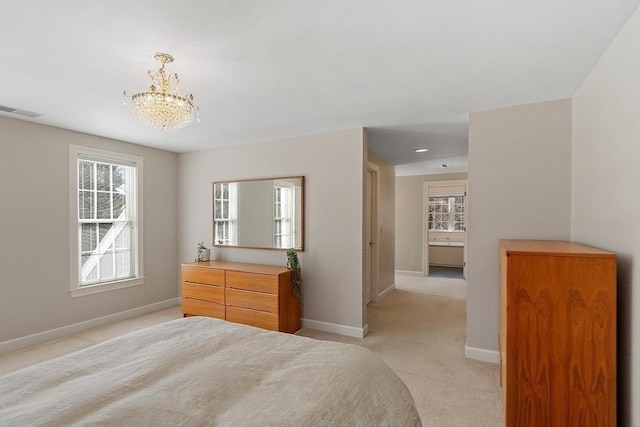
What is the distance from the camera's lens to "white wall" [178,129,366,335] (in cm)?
365

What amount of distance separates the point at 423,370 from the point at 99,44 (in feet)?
11.4

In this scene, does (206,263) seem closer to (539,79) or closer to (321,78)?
(321,78)

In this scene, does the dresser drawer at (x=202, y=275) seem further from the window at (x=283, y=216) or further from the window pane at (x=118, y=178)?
the window pane at (x=118, y=178)

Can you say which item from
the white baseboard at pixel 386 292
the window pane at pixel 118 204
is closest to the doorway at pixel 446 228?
the white baseboard at pixel 386 292

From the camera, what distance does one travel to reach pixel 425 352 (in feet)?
10.5

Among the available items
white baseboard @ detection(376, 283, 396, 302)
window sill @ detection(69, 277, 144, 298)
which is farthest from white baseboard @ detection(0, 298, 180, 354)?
white baseboard @ detection(376, 283, 396, 302)

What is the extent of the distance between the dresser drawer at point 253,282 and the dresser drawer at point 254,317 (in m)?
0.26

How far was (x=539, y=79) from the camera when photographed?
92.0 inches

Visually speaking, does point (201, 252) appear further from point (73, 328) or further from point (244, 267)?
point (73, 328)

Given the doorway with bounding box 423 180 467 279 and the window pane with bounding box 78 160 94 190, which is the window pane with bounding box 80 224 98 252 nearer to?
the window pane with bounding box 78 160 94 190

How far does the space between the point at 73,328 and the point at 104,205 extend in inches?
60.7

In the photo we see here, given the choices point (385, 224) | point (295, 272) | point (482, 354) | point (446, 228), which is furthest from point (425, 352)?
point (446, 228)

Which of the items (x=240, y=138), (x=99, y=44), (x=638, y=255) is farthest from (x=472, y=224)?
(x=99, y=44)

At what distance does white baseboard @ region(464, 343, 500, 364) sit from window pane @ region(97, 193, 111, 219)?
463 centimetres
